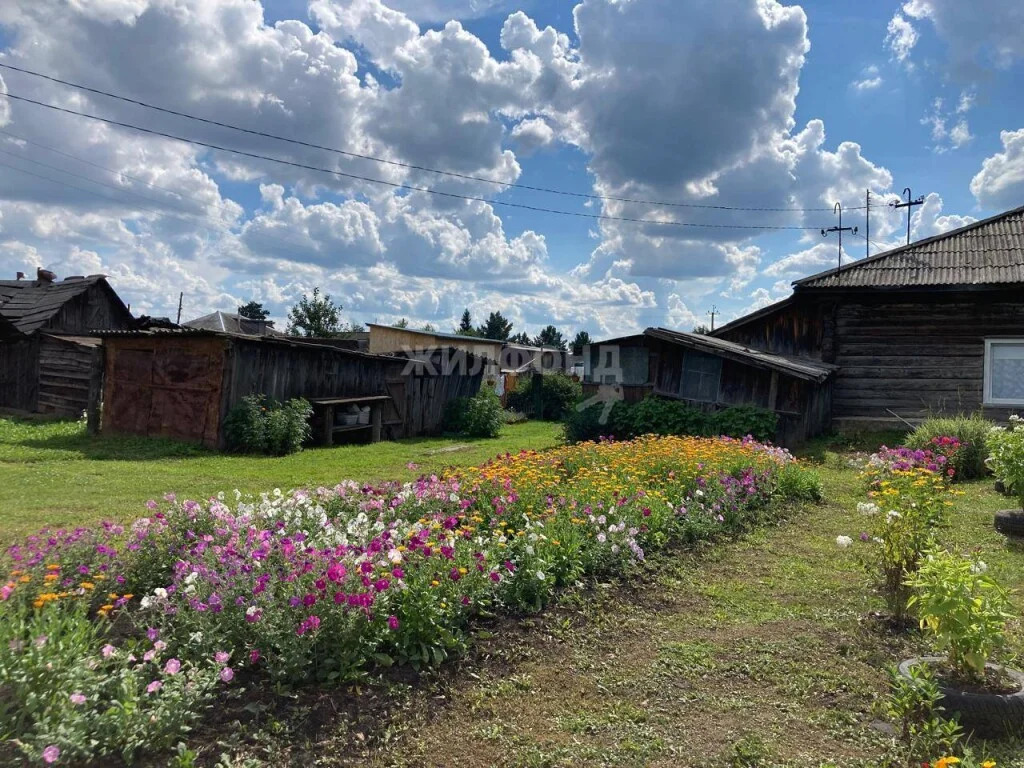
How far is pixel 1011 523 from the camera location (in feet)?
22.0

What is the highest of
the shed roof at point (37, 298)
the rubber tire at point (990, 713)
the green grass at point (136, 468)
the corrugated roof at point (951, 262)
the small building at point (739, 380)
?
the corrugated roof at point (951, 262)

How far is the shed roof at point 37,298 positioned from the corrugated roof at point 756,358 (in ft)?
61.0

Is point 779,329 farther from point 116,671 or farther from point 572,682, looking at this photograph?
point 116,671

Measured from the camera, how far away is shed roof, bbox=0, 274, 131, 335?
70.0 feet

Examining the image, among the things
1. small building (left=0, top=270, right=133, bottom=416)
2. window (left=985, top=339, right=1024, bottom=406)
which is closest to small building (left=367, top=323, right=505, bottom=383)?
small building (left=0, top=270, right=133, bottom=416)

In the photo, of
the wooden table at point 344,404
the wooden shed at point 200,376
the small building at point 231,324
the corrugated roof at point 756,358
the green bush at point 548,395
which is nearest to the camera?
the corrugated roof at point 756,358

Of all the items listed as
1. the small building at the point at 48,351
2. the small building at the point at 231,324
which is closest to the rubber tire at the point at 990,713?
the small building at the point at 48,351

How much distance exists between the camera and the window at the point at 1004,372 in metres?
13.6

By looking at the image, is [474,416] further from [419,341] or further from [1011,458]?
[419,341]

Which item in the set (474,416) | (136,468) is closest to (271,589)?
(136,468)

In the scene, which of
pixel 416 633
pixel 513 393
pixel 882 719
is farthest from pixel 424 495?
pixel 513 393

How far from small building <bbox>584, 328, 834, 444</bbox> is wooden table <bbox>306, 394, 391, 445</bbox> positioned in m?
6.58

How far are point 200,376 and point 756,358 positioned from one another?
37.2 feet

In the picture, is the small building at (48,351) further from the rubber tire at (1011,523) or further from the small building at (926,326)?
the rubber tire at (1011,523)
